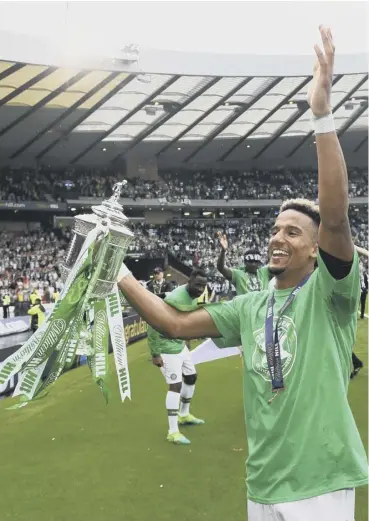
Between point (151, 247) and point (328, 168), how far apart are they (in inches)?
1204

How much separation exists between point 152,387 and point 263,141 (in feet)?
104

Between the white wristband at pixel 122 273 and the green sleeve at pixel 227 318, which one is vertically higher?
the white wristband at pixel 122 273

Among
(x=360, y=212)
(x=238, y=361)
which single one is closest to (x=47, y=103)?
(x=238, y=361)

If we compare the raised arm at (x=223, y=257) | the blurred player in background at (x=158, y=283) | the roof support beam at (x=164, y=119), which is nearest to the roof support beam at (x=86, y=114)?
the roof support beam at (x=164, y=119)

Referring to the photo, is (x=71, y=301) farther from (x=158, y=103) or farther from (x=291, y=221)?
(x=158, y=103)

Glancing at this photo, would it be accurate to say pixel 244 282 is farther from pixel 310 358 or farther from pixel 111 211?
pixel 310 358

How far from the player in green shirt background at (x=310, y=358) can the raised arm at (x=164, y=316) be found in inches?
8.4

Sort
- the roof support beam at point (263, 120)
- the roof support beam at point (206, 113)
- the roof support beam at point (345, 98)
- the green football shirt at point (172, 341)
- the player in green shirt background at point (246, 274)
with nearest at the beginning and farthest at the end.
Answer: the green football shirt at point (172, 341)
the player in green shirt background at point (246, 274)
the roof support beam at point (206, 113)
the roof support beam at point (263, 120)
the roof support beam at point (345, 98)

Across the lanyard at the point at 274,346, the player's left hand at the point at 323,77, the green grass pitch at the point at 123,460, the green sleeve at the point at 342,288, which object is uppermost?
the player's left hand at the point at 323,77

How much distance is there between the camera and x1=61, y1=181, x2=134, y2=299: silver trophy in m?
2.27

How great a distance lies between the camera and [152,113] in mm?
31047

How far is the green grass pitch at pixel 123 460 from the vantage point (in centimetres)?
461

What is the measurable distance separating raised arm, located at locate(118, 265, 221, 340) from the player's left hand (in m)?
1.02

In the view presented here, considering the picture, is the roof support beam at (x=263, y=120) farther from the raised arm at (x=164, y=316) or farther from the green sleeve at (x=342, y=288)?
the green sleeve at (x=342, y=288)
